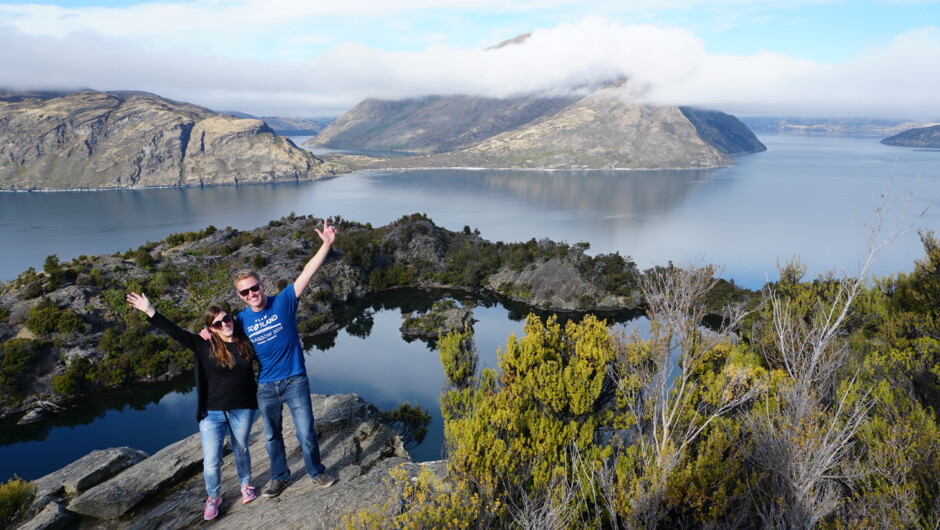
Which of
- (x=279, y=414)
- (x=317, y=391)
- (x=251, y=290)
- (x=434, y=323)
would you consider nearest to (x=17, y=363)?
(x=317, y=391)

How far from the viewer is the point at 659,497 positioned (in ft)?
28.9

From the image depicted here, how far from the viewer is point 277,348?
6.98m

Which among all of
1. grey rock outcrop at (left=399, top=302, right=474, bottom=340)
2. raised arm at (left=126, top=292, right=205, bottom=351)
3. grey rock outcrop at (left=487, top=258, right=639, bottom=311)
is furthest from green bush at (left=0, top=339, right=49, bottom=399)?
grey rock outcrop at (left=487, top=258, right=639, bottom=311)

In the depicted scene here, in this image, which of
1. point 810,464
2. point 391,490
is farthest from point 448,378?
point 810,464

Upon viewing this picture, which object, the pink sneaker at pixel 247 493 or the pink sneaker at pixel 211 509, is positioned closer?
the pink sneaker at pixel 211 509

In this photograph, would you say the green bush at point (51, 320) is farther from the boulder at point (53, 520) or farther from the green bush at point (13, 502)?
the boulder at point (53, 520)

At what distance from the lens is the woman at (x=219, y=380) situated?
647 cm

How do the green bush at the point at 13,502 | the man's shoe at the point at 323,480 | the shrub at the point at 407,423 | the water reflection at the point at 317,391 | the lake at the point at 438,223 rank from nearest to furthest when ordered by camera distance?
the man's shoe at the point at 323,480 < the green bush at the point at 13,502 < the shrub at the point at 407,423 < the water reflection at the point at 317,391 < the lake at the point at 438,223

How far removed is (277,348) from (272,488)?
285 centimetres

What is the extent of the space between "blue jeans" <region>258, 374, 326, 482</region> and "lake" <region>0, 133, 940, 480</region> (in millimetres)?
9966

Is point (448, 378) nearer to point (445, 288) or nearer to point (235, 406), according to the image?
point (235, 406)

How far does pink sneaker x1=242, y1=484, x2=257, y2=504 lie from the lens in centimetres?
773

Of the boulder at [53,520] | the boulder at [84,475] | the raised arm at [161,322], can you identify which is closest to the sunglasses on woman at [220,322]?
the raised arm at [161,322]

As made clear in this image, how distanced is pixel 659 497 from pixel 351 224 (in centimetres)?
6615
